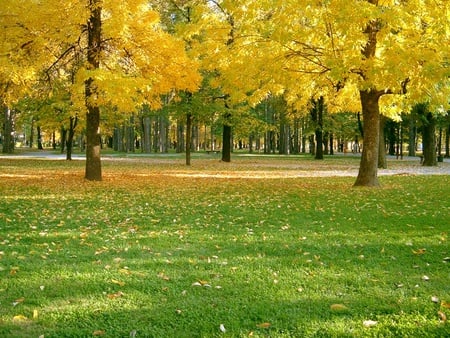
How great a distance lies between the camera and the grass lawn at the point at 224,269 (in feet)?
12.6

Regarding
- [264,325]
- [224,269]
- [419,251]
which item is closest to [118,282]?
[224,269]

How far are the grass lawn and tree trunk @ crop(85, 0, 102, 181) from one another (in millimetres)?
5333

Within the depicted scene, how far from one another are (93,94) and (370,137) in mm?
8961

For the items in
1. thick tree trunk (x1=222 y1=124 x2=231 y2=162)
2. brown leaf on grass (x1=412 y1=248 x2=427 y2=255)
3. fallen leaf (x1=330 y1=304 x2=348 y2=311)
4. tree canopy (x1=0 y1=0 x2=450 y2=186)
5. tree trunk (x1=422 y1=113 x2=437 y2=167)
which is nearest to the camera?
fallen leaf (x1=330 y1=304 x2=348 y2=311)

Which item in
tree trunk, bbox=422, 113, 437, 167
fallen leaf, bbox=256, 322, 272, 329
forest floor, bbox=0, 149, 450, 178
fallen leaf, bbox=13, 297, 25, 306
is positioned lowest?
fallen leaf, bbox=256, 322, 272, 329

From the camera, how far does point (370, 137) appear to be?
14.3 metres

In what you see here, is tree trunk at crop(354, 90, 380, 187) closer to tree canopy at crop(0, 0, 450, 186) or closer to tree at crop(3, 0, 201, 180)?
tree canopy at crop(0, 0, 450, 186)

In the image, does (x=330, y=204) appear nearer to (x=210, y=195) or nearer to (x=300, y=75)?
(x=210, y=195)

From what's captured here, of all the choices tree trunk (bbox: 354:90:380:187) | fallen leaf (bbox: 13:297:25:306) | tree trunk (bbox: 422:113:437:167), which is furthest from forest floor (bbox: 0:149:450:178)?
fallen leaf (bbox: 13:297:25:306)

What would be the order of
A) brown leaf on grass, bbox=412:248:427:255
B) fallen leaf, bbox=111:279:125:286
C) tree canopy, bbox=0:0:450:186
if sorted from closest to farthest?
fallen leaf, bbox=111:279:125:286 < brown leaf on grass, bbox=412:248:427:255 < tree canopy, bbox=0:0:450:186

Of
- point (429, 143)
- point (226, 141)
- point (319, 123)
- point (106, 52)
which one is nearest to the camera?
point (106, 52)

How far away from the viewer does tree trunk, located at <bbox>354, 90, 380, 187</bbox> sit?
46.7ft

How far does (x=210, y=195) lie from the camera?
1253cm

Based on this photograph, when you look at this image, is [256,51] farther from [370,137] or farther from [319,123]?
[319,123]
